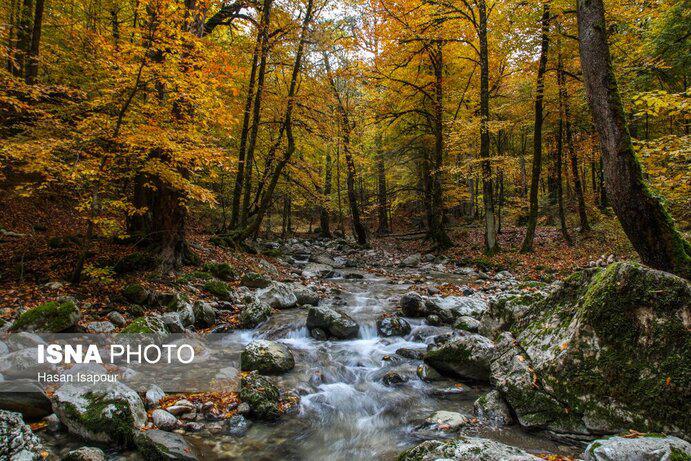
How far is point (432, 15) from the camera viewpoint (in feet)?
47.4

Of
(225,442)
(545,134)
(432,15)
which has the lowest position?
(225,442)

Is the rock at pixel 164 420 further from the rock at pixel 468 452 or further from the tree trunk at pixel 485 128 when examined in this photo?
the tree trunk at pixel 485 128

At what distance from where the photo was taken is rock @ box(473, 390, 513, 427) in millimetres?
4250

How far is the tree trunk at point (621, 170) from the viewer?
479 cm

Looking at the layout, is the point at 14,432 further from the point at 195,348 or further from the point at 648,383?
the point at 648,383

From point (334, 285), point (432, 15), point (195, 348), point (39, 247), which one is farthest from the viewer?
point (432, 15)

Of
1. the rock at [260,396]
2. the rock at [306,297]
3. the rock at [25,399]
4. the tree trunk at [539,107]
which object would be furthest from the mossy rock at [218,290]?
the tree trunk at [539,107]

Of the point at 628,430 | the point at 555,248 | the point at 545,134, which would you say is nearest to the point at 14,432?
the point at 628,430

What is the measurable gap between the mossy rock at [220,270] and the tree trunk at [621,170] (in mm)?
9328

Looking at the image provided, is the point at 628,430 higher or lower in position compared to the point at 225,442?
higher

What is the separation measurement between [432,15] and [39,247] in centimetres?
1517

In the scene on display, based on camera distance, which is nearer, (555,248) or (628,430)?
(628,430)

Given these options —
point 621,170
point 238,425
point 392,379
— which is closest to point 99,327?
point 238,425

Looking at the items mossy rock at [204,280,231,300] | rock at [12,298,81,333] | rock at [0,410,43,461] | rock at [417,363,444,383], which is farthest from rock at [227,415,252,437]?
mossy rock at [204,280,231,300]
